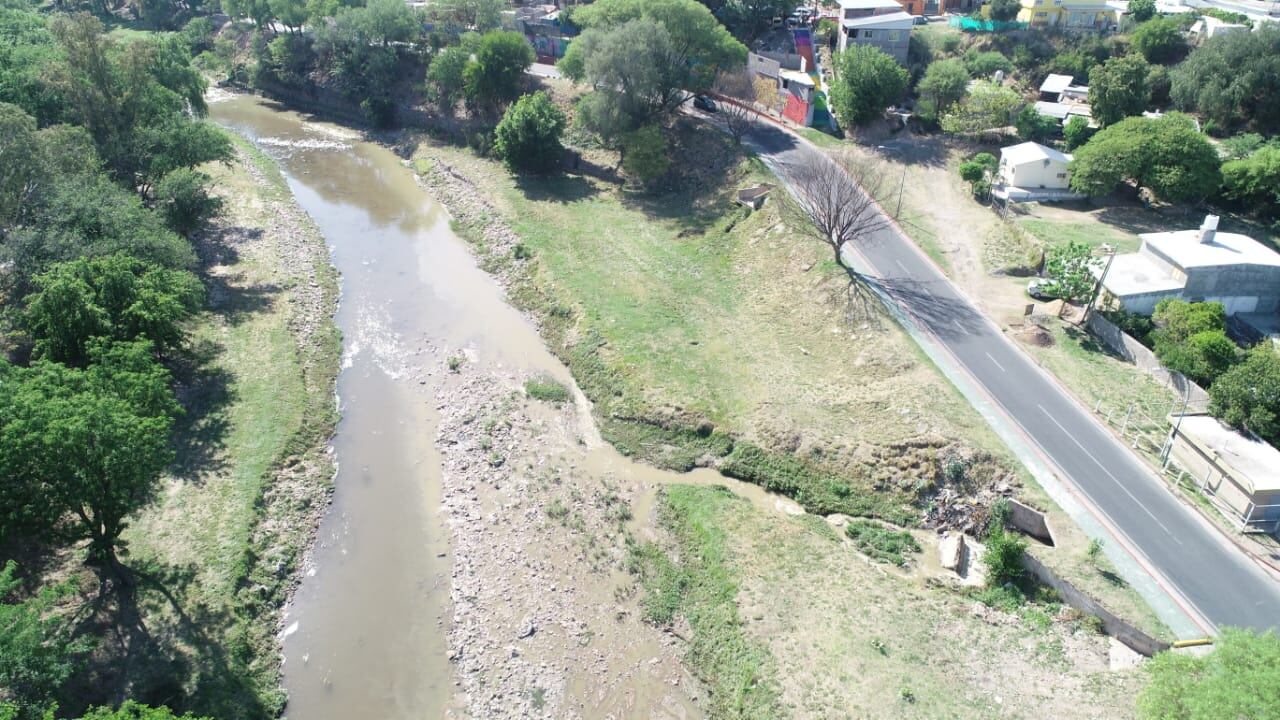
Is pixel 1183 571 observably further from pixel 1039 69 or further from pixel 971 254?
pixel 1039 69

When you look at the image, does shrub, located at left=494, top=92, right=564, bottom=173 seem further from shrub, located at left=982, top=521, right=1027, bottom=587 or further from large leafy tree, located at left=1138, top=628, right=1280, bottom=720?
large leafy tree, located at left=1138, top=628, right=1280, bottom=720

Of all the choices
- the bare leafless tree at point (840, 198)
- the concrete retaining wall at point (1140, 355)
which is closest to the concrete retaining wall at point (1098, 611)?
the concrete retaining wall at point (1140, 355)

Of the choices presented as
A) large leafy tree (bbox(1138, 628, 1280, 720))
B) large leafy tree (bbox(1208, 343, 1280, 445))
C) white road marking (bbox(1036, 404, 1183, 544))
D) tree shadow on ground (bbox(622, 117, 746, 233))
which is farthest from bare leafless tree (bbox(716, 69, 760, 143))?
large leafy tree (bbox(1138, 628, 1280, 720))

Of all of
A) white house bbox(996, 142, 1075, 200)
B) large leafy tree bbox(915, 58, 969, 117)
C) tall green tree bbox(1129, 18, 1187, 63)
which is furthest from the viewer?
tall green tree bbox(1129, 18, 1187, 63)

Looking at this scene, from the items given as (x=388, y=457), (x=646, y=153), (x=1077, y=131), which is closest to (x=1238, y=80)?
(x=1077, y=131)

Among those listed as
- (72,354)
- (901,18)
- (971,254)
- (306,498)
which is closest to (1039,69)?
(901,18)

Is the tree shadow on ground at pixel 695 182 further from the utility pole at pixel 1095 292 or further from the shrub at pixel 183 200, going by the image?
the shrub at pixel 183 200

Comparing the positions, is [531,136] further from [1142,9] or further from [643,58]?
[1142,9]
